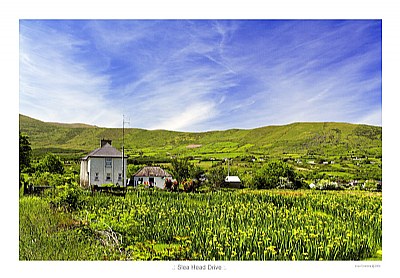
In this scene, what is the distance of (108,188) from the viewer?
383 cm

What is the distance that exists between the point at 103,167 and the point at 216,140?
1086mm

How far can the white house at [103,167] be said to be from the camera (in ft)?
12.6

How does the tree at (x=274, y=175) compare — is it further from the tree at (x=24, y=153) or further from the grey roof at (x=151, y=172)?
the tree at (x=24, y=153)

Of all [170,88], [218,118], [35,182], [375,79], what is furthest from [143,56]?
[375,79]

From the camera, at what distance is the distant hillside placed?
12.2ft

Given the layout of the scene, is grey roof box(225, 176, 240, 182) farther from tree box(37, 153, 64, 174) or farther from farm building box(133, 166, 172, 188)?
tree box(37, 153, 64, 174)

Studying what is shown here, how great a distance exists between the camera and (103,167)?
3.87 metres

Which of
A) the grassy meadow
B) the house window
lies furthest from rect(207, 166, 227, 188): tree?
the house window

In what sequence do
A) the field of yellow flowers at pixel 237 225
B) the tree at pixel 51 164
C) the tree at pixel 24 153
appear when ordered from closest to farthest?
1. the field of yellow flowers at pixel 237 225
2. the tree at pixel 24 153
3. the tree at pixel 51 164

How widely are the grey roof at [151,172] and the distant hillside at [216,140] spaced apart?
0.13m

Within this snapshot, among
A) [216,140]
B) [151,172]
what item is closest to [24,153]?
[151,172]

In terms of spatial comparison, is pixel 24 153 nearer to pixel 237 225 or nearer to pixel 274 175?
pixel 237 225

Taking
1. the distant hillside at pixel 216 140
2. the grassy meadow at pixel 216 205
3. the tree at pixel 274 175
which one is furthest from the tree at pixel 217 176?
the tree at pixel 274 175
